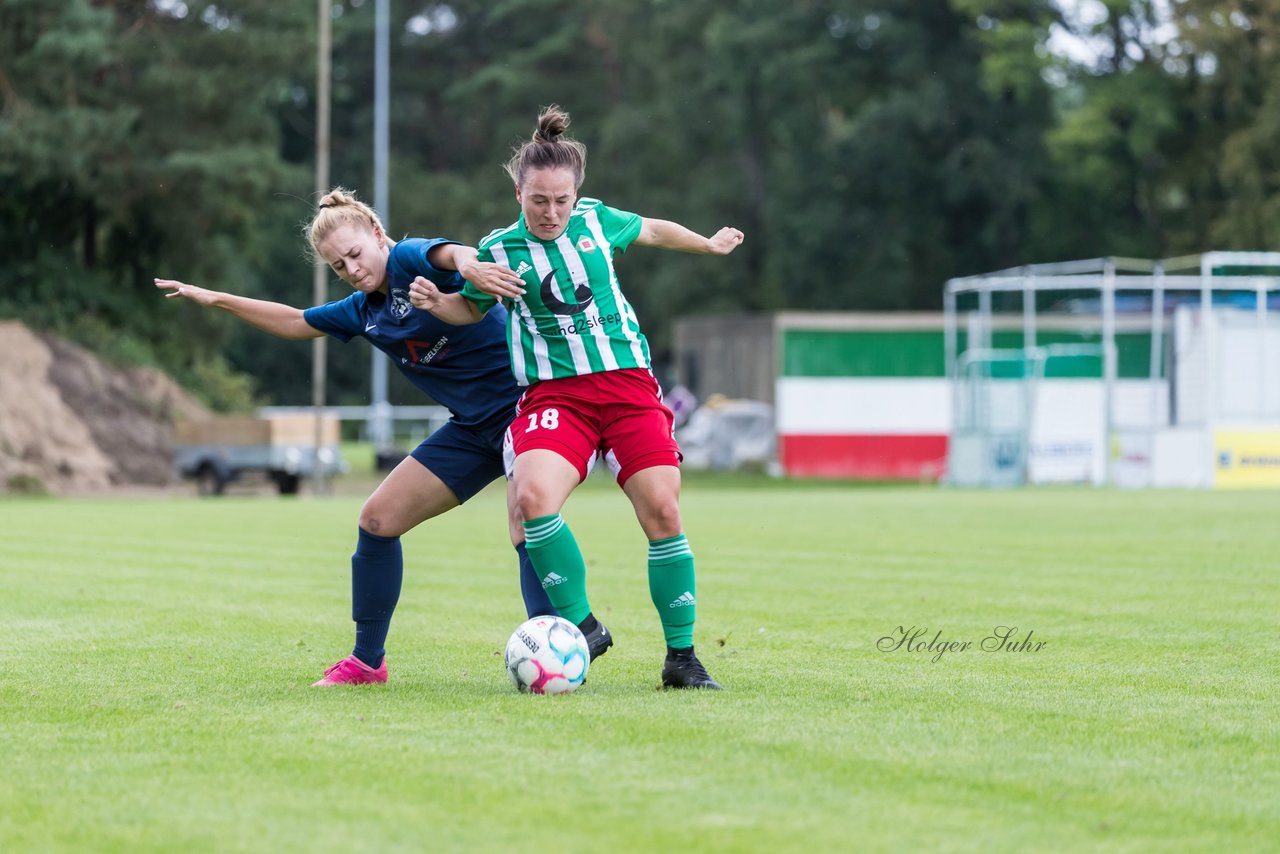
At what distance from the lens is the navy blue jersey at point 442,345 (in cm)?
704

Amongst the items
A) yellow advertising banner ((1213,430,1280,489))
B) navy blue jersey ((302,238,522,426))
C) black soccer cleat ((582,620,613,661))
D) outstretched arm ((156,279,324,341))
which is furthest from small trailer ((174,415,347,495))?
black soccer cleat ((582,620,613,661))

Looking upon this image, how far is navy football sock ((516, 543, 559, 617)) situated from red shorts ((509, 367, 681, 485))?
62cm

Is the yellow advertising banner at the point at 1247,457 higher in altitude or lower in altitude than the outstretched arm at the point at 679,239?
lower

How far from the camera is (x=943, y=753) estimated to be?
5.16 metres

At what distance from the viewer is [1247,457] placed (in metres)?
30.3

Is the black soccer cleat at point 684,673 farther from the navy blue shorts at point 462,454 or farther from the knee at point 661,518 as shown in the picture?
the navy blue shorts at point 462,454

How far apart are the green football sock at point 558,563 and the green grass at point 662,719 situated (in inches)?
12.1

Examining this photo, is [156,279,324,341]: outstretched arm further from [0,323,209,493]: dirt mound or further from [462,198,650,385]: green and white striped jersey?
[0,323,209,493]: dirt mound

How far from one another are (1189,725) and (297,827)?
289 cm

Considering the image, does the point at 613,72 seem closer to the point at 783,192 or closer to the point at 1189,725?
the point at 783,192

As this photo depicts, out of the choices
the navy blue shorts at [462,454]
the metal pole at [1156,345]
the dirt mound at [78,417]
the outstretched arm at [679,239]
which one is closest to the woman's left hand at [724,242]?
the outstretched arm at [679,239]

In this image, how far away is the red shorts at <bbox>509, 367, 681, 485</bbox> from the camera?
21.7 feet

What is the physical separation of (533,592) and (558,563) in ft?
1.68

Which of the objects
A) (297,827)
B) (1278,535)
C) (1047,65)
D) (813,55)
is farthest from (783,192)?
(297,827)
